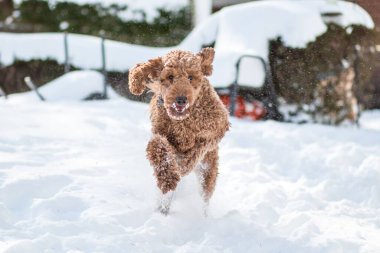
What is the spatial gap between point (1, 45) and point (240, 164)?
980cm

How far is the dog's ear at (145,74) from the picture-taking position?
11.3ft

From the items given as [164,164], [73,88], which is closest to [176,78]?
[164,164]

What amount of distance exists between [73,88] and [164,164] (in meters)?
6.39

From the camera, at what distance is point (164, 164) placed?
134 inches

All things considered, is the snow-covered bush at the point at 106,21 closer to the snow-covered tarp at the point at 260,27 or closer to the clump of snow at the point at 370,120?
the clump of snow at the point at 370,120

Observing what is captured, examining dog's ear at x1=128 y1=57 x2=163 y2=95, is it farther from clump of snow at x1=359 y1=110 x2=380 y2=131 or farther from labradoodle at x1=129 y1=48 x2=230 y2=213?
clump of snow at x1=359 y1=110 x2=380 y2=131

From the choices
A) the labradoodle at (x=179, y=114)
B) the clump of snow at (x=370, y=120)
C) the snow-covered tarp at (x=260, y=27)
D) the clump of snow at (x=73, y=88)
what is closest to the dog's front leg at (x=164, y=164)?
the labradoodle at (x=179, y=114)

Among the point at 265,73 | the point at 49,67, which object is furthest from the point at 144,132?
the point at 49,67

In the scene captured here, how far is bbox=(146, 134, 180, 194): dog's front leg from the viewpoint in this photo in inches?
133

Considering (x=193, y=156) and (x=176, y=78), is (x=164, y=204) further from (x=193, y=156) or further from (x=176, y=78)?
(x=176, y=78)

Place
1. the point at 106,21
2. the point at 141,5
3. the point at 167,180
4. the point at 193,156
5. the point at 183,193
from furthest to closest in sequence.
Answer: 1. the point at 106,21
2. the point at 141,5
3. the point at 183,193
4. the point at 193,156
5. the point at 167,180

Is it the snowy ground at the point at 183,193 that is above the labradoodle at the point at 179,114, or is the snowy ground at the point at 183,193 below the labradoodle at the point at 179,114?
below

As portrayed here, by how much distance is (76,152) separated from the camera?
204 inches

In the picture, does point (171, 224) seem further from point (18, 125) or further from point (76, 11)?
point (76, 11)
